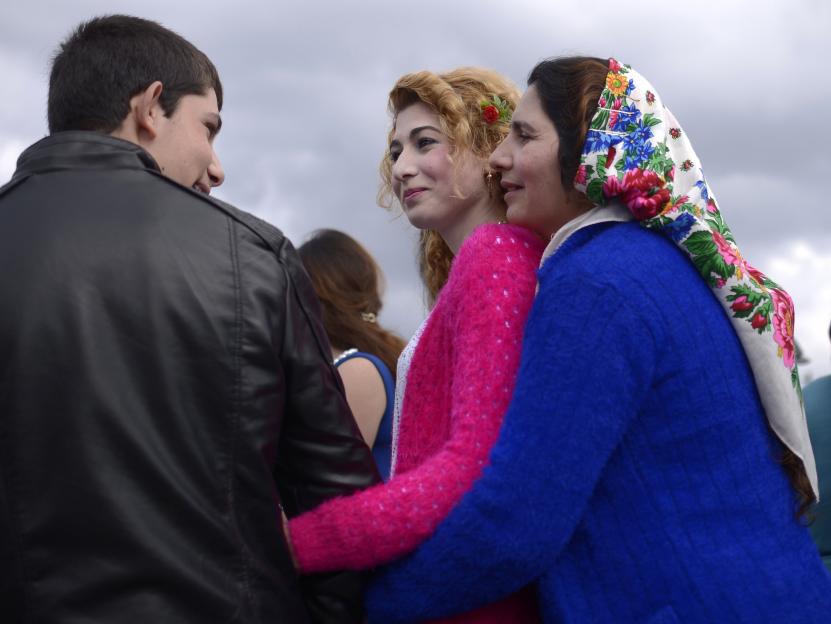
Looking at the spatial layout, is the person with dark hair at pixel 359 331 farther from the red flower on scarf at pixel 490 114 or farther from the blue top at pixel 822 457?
the blue top at pixel 822 457

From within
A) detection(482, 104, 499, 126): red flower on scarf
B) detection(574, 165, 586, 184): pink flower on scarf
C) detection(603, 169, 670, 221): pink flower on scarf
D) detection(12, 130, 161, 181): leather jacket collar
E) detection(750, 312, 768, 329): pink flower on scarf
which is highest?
detection(482, 104, 499, 126): red flower on scarf

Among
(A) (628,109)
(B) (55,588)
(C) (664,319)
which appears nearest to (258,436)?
(B) (55,588)

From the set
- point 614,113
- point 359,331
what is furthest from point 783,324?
point 359,331

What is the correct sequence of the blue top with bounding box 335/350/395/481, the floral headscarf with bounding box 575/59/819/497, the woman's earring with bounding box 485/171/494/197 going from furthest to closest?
the blue top with bounding box 335/350/395/481 < the woman's earring with bounding box 485/171/494/197 < the floral headscarf with bounding box 575/59/819/497

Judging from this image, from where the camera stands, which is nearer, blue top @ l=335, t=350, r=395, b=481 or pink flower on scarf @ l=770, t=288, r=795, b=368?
pink flower on scarf @ l=770, t=288, r=795, b=368

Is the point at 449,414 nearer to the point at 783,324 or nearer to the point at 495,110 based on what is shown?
the point at 783,324

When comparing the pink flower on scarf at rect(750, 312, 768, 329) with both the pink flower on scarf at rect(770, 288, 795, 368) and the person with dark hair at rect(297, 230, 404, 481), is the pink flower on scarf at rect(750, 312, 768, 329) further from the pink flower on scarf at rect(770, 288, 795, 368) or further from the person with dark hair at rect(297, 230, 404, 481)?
the person with dark hair at rect(297, 230, 404, 481)

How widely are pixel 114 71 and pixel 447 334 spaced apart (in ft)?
3.02

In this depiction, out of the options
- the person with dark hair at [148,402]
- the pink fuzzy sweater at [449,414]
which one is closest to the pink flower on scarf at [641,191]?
the pink fuzzy sweater at [449,414]

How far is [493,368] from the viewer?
212cm

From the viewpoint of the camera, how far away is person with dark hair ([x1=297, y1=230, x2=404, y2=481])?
12.6 ft

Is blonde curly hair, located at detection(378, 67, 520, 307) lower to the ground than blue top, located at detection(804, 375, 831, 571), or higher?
higher

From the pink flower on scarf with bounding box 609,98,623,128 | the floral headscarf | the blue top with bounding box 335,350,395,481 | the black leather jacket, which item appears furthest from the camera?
the blue top with bounding box 335,350,395,481

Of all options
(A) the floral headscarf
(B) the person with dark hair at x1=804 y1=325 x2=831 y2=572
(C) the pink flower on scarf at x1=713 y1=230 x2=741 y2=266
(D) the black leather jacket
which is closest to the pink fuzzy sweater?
(D) the black leather jacket
